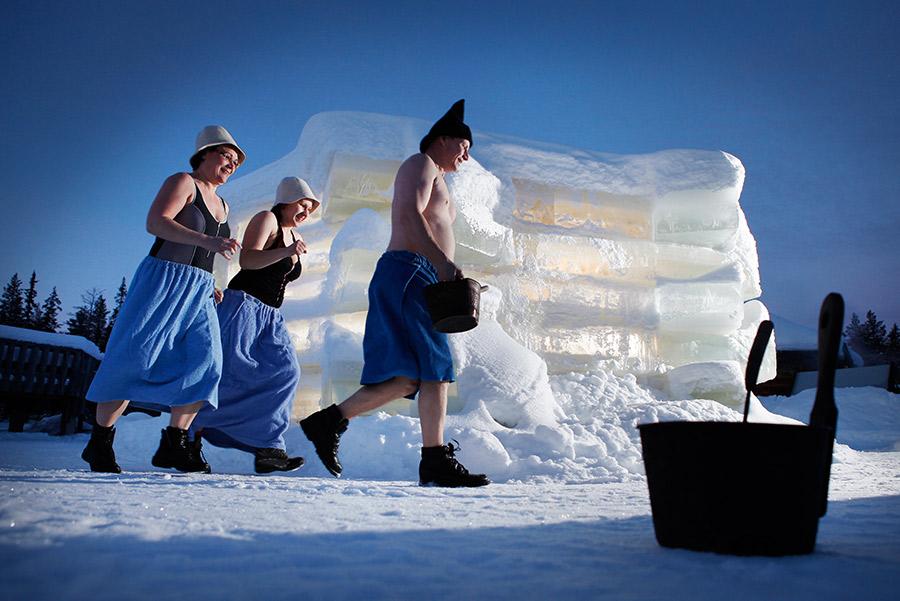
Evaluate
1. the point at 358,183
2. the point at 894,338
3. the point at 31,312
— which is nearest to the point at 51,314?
the point at 31,312

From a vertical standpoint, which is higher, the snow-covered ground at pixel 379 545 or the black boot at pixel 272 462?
the snow-covered ground at pixel 379 545

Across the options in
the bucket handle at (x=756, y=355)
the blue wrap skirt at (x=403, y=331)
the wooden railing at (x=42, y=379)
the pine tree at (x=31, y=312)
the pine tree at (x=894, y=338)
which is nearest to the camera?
the bucket handle at (x=756, y=355)

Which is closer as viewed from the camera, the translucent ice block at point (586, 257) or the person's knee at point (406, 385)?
the person's knee at point (406, 385)

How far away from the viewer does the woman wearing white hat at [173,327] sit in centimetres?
323

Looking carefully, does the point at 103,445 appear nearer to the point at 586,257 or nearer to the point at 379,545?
the point at 379,545

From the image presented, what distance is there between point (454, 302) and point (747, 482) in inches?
63.8

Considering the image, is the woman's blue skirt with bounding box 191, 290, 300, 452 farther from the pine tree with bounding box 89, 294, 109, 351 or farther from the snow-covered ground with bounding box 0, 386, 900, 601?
the pine tree with bounding box 89, 294, 109, 351

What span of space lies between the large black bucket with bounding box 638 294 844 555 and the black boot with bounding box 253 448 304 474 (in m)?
2.63

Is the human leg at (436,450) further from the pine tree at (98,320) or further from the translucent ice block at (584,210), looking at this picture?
the pine tree at (98,320)

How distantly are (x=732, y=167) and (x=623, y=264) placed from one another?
137 centimetres

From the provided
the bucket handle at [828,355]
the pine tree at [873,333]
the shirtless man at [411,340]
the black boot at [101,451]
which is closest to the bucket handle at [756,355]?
the bucket handle at [828,355]

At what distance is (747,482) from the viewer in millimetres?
1543

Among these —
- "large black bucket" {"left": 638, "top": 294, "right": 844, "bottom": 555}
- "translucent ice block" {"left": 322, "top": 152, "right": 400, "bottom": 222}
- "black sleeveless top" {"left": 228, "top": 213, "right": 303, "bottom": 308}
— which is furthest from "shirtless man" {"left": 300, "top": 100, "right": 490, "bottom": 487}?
"translucent ice block" {"left": 322, "top": 152, "right": 400, "bottom": 222}

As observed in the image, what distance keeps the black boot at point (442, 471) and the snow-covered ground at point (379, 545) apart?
110 millimetres
